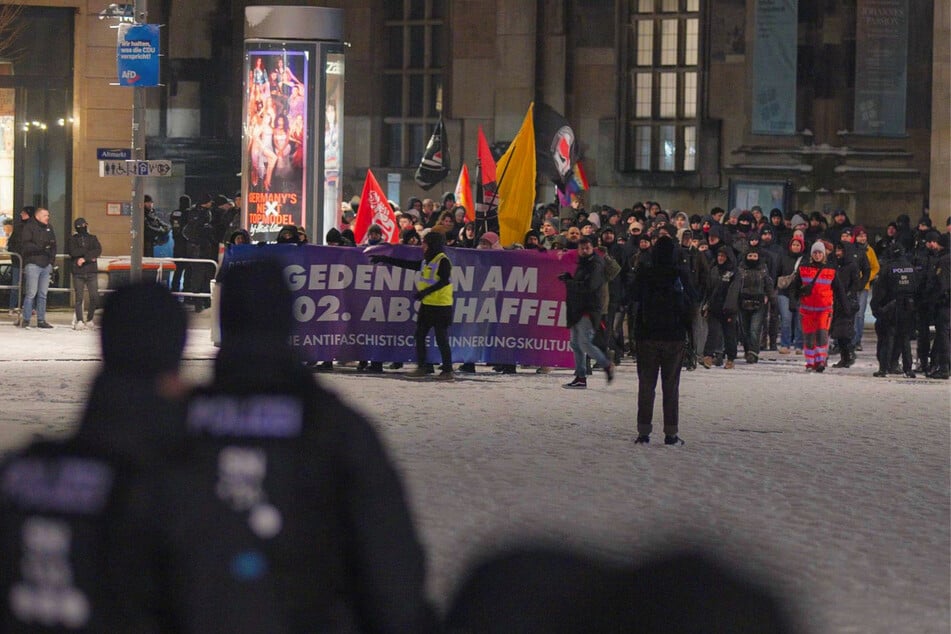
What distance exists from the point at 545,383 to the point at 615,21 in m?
16.6

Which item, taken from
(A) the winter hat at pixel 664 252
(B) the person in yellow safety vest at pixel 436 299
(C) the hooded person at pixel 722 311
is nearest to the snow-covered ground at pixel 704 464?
(B) the person in yellow safety vest at pixel 436 299

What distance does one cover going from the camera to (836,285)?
886 inches

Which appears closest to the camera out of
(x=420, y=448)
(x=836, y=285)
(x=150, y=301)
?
(x=150, y=301)

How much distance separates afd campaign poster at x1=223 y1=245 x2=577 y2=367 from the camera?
67.7 ft

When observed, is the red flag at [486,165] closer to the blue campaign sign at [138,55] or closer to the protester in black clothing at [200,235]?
the blue campaign sign at [138,55]

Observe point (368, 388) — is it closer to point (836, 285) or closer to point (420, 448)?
point (420, 448)

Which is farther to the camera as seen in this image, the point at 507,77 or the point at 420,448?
the point at 507,77

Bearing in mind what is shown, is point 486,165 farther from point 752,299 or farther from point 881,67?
point 881,67

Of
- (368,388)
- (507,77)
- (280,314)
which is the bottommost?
(368,388)

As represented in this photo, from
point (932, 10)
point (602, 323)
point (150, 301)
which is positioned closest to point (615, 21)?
point (932, 10)

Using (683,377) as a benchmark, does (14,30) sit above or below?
above

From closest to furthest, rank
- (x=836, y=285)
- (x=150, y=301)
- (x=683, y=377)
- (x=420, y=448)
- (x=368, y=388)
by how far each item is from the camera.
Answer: (x=150, y=301) < (x=420, y=448) < (x=368, y=388) < (x=683, y=377) < (x=836, y=285)

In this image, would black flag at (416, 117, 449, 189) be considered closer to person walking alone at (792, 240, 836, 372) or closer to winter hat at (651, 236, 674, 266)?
person walking alone at (792, 240, 836, 372)

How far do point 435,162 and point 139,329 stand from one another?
88.2ft
